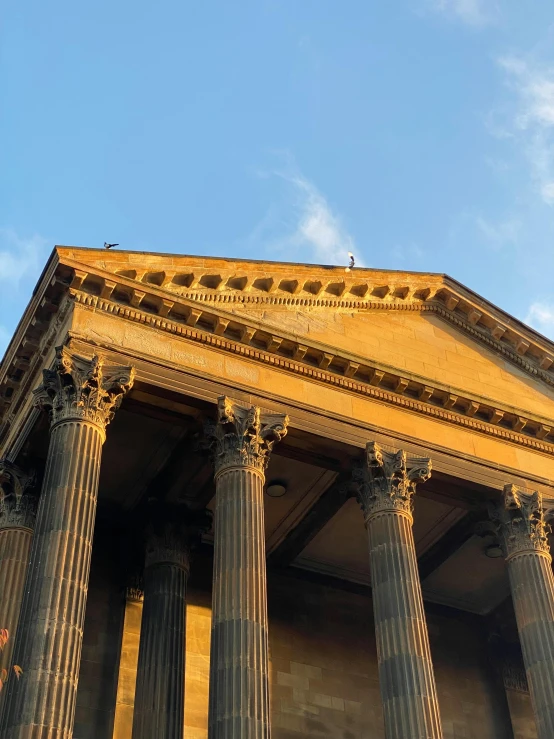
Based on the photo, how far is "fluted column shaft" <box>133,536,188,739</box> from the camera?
74.2ft

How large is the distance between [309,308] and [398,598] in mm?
8149

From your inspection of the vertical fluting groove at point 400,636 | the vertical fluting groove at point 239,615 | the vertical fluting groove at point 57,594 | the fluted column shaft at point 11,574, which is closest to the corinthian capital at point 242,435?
the vertical fluting groove at point 239,615

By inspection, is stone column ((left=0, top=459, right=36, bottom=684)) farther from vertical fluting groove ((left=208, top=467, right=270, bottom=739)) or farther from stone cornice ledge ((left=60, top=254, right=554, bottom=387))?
stone cornice ledge ((left=60, top=254, right=554, bottom=387))

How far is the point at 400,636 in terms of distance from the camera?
2141cm

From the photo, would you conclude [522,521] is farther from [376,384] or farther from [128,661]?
[128,661]

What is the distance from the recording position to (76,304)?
22016 millimetres

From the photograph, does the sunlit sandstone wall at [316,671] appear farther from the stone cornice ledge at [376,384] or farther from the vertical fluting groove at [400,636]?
the stone cornice ledge at [376,384]

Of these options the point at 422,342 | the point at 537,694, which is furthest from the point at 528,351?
the point at 537,694

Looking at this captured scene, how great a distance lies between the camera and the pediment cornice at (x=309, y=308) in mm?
22656

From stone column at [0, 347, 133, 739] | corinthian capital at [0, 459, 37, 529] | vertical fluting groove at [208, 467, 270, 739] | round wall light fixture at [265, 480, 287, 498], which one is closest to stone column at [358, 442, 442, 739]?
vertical fluting groove at [208, 467, 270, 739]

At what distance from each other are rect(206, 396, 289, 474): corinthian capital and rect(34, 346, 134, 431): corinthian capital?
2303 mm

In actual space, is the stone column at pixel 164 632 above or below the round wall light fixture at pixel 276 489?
below

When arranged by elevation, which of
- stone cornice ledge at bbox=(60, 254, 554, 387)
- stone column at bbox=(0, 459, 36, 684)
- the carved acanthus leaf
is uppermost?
stone cornice ledge at bbox=(60, 254, 554, 387)

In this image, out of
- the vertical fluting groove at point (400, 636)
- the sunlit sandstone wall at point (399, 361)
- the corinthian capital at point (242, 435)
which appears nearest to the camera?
the vertical fluting groove at point (400, 636)
